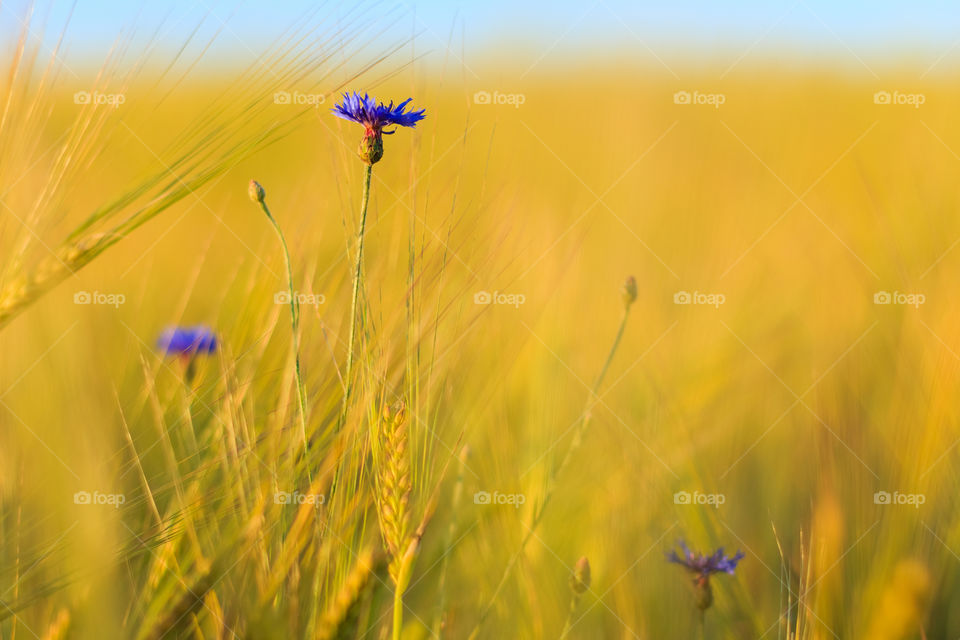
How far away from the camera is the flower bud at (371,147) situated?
73 cm

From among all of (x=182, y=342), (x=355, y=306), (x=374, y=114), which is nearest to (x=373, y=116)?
Result: (x=374, y=114)

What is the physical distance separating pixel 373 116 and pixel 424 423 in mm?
367

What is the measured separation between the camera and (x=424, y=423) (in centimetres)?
70

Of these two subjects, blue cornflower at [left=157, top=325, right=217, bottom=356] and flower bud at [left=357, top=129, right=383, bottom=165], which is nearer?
flower bud at [left=357, top=129, right=383, bottom=165]

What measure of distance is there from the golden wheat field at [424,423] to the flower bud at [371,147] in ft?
0.05

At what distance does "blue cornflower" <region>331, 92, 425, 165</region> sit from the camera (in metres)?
0.75

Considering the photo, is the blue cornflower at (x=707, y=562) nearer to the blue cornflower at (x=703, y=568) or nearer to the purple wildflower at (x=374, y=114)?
the blue cornflower at (x=703, y=568)

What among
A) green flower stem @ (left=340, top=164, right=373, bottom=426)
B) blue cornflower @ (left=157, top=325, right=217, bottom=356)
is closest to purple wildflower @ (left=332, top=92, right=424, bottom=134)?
green flower stem @ (left=340, top=164, right=373, bottom=426)

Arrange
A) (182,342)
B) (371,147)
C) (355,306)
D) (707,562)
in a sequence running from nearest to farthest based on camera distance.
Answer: (355,306) < (371,147) < (707,562) < (182,342)

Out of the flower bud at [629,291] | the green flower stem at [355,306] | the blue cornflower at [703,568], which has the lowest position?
the blue cornflower at [703,568]

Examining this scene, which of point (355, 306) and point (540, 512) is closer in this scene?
point (355, 306)

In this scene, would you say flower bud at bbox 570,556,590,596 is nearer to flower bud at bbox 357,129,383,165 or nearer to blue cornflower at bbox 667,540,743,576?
blue cornflower at bbox 667,540,743,576

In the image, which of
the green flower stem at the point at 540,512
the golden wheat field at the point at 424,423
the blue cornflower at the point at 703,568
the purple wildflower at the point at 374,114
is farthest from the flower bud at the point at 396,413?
the blue cornflower at the point at 703,568

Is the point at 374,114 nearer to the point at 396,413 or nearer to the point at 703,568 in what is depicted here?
the point at 396,413
